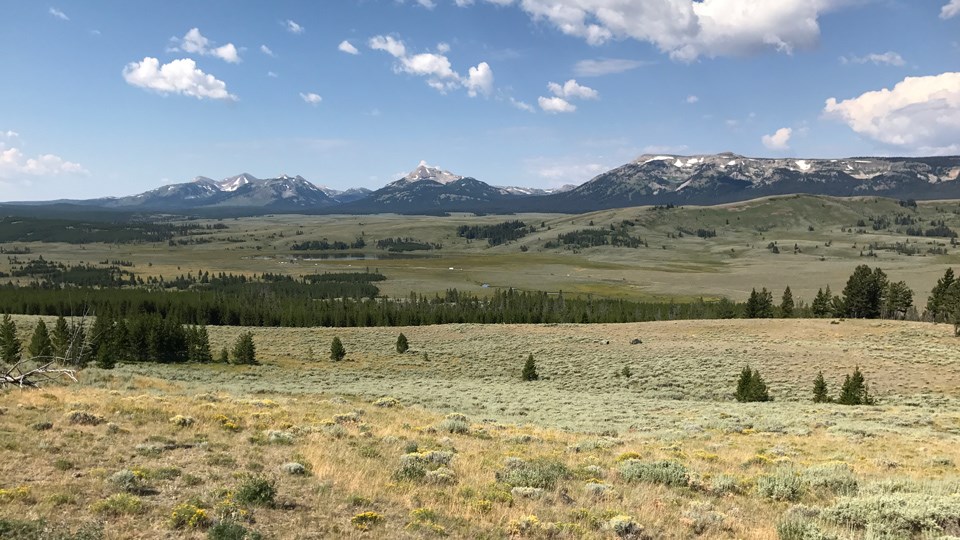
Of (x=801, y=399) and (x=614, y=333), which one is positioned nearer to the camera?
(x=801, y=399)

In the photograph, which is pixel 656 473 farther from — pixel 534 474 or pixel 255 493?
pixel 255 493

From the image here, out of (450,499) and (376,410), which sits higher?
(450,499)

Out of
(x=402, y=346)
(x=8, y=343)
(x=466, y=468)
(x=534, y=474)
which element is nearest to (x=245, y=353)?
(x=402, y=346)

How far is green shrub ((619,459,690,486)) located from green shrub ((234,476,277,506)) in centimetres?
859

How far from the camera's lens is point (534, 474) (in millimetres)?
12586

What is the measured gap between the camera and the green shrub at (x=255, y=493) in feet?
33.0

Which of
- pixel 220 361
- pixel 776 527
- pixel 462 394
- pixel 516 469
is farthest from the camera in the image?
pixel 220 361

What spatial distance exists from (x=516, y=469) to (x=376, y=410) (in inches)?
501

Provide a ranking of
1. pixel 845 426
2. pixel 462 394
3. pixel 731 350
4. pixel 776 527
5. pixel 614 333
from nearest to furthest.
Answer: pixel 776 527, pixel 845 426, pixel 462 394, pixel 731 350, pixel 614 333

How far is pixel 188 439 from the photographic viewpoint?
48.8 ft

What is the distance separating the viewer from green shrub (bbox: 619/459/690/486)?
1309 centimetres

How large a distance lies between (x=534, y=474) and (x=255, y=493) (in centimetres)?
624

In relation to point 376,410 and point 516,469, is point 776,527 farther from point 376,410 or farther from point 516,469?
point 376,410

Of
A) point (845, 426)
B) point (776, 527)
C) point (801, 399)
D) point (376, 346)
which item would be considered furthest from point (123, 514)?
point (376, 346)
